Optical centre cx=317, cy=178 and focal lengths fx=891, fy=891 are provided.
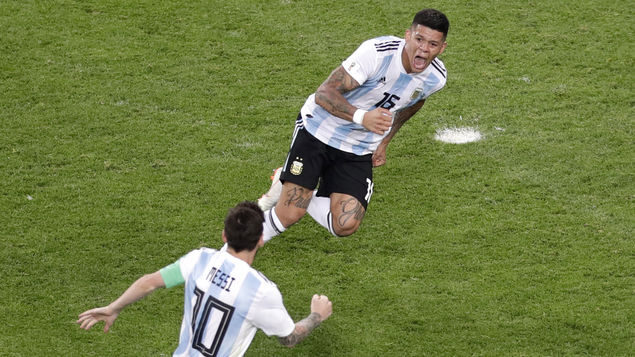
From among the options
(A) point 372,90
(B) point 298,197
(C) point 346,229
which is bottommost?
(C) point 346,229

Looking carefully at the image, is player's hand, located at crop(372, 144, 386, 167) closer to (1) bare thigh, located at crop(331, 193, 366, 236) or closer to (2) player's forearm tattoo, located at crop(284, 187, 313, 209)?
(1) bare thigh, located at crop(331, 193, 366, 236)

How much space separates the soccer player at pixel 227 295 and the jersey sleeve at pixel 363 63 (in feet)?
7.03

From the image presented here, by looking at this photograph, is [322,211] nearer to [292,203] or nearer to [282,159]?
[292,203]

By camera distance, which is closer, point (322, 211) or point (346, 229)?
point (346, 229)

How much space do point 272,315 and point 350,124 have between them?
2606mm

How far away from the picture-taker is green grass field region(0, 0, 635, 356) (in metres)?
6.54

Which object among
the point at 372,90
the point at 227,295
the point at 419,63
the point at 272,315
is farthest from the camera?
the point at 372,90

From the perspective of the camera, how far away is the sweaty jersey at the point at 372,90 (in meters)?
6.78

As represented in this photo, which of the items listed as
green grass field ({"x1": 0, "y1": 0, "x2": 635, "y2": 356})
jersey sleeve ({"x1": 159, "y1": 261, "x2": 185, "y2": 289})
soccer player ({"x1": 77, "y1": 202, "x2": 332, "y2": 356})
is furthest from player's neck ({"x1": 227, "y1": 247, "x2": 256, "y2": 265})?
green grass field ({"x1": 0, "y1": 0, "x2": 635, "y2": 356})

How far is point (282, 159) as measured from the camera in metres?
8.46

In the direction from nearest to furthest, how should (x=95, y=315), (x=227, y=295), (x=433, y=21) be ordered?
(x=227, y=295) → (x=95, y=315) → (x=433, y=21)

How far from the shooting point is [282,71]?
9.66 meters

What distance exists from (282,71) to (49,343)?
14.5 ft

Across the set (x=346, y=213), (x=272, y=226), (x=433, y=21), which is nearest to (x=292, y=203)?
(x=272, y=226)
